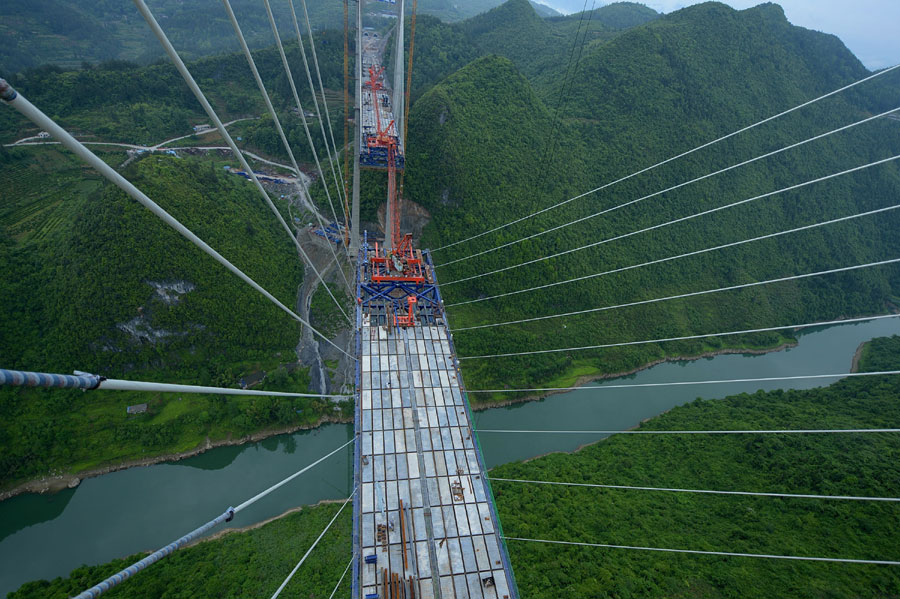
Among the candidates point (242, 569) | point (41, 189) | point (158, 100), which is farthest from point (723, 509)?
point (158, 100)

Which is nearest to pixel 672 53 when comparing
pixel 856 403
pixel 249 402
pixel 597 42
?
pixel 597 42

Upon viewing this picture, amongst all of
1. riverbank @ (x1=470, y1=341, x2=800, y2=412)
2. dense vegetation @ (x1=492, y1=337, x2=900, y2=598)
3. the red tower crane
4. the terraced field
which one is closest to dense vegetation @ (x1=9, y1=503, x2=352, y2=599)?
dense vegetation @ (x1=492, y1=337, x2=900, y2=598)

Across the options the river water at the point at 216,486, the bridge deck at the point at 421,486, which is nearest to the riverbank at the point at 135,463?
the river water at the point at 216,486

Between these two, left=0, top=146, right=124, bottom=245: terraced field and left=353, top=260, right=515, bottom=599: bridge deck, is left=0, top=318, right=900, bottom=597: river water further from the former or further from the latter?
left=0, top=146, right=124, bottom=245: terraced field

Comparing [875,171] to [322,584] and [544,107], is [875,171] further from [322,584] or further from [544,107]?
[322,584]

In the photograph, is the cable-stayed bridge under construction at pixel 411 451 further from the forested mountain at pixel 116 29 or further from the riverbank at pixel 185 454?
the forested mountain at pixel 116 29

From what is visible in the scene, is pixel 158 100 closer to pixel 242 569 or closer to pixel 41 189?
pixel 41 189
